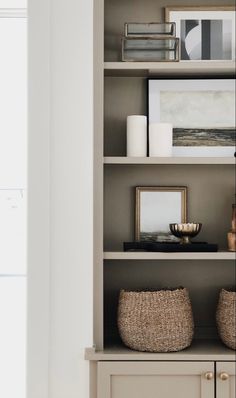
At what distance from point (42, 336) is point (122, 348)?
13.5 inches

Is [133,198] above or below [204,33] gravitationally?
below

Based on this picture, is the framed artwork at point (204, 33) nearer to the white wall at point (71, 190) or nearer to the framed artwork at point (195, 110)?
the framed artwork at point (195, 110)

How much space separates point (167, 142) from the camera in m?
2.27

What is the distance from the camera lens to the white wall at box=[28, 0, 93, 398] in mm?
2373

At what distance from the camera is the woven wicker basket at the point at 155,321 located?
7.14ft

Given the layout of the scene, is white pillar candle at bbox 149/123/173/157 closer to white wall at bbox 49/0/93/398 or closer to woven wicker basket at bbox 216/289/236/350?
white wall at bbox 49/0/93/398

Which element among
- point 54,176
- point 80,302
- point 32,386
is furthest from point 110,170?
point 32,386

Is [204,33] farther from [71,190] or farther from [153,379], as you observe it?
[153,379]

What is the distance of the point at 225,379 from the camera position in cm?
209

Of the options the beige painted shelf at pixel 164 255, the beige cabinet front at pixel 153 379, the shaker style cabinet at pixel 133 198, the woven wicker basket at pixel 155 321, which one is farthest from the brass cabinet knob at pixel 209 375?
the beige painted shelf at pixel 164 255

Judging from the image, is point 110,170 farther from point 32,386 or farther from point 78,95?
point 32,386

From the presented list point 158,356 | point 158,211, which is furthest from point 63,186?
point 158,356

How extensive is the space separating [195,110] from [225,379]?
1026 millimetres

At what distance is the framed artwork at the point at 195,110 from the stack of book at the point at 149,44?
0.14 meters
